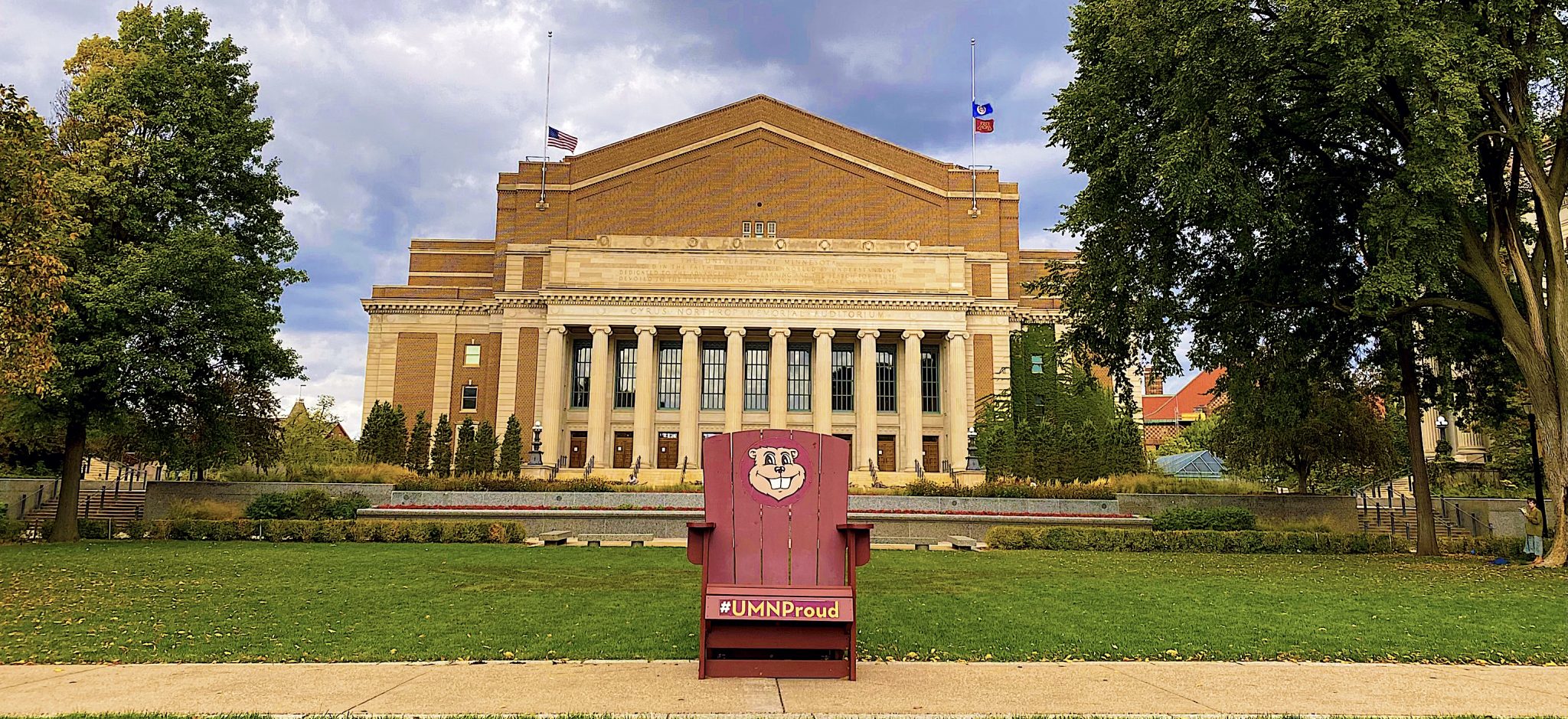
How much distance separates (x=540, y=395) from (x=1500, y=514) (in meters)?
41.6

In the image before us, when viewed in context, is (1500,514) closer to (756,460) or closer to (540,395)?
(756,460)

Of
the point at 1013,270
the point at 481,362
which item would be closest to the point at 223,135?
the point at 481,362

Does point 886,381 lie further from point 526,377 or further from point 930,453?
point 526,377

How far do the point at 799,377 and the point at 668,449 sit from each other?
27.3 ft

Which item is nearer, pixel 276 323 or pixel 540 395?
pixel 276 323

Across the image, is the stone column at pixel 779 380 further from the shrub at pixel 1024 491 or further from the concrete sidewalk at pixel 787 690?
the concrete sidewalk at pixel 787 690

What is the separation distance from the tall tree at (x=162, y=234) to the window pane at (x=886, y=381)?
3406 cm

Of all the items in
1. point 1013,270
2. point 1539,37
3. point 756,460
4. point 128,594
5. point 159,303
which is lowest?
point 128,594

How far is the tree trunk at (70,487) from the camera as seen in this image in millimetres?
22203

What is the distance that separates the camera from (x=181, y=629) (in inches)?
371

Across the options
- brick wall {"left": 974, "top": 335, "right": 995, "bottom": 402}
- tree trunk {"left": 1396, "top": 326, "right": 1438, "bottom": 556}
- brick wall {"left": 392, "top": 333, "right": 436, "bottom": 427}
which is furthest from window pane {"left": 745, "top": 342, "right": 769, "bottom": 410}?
tree trunk {"left": 1396, "top": 326, "right": 1438, "bottom": 556}

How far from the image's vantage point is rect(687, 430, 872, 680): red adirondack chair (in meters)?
7.17

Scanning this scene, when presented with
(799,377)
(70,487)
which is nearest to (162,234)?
(70,487)

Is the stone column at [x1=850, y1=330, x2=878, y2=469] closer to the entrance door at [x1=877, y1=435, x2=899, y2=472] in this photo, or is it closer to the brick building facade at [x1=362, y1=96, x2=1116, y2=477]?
the brick building facade at [x1=362, y1=96, x2=1116, y2=477]
